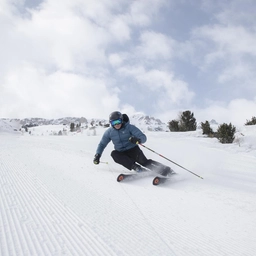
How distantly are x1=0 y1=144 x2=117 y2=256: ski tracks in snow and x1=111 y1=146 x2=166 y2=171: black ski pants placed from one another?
2.39 metres

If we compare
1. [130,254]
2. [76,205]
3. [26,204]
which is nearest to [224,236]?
[130,254]

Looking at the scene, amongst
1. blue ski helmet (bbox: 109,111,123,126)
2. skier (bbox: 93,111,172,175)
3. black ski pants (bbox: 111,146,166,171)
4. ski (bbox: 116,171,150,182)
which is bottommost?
ski (bbox: 116,171,150,182)

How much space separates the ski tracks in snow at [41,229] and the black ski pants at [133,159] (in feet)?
7.83

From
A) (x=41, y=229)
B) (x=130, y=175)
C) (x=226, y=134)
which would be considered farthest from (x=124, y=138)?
(x=226, y=134)

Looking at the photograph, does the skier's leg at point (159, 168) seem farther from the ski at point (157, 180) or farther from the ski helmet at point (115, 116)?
the ski helmet at point (115, 116)

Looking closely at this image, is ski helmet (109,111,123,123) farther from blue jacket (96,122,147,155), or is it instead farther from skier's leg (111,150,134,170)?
skier's leg (111,150,134,170)

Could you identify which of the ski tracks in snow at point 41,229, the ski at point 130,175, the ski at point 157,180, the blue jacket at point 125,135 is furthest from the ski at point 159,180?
the ski tracks in snow at point 41,229

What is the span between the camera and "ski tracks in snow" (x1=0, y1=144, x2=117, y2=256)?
5.59 feet

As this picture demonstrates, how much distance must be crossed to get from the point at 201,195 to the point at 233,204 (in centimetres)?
53

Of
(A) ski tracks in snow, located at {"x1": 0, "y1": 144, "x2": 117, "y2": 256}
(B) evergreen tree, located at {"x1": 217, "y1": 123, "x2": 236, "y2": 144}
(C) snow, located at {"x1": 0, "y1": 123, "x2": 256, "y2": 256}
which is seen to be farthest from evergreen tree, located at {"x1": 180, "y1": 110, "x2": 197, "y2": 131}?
(A) ski tracks in snow, located at {"x1": 0, "y1": 144, "x2": 117, "y2": 256}

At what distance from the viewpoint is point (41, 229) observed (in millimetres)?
2002

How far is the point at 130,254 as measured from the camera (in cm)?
174

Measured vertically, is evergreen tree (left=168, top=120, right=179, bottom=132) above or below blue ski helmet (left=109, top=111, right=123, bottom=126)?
below

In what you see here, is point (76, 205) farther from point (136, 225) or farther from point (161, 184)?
point (161, 184)
